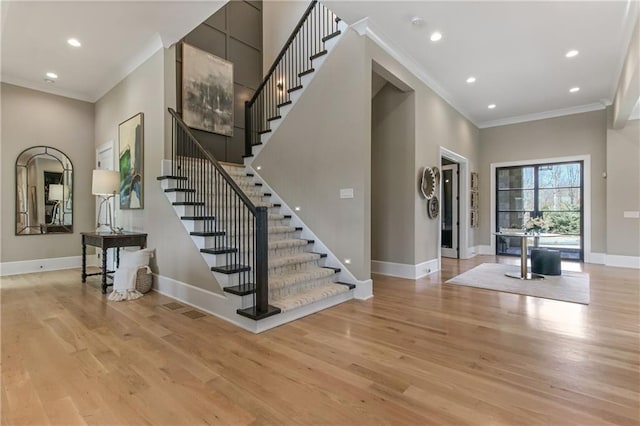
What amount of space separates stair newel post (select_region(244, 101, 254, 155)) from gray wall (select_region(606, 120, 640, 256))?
287 inches

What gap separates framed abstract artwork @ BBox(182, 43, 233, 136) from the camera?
5.34 m

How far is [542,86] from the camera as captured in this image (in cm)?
594

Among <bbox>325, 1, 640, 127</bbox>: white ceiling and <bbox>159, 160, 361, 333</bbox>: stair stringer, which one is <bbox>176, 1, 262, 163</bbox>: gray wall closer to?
<bbox>159, 160, 361, 333</bbox>: stair stringer

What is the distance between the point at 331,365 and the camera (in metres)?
2.22

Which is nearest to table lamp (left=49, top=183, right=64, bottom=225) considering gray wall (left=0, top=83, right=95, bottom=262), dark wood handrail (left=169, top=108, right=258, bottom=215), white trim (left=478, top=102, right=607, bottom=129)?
gray wall (left=0, top=83, right=95, bottom=262)

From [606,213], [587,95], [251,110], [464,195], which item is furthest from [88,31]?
[606,213]

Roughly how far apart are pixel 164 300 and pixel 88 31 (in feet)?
11.6

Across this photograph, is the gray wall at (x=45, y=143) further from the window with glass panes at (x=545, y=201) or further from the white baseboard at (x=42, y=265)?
the window with glass panes at (x=545, y=201)

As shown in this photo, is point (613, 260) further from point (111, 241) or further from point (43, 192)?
point (43, 192)

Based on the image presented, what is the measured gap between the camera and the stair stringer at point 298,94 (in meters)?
4.38

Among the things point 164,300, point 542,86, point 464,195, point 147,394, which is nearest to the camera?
point 147,394

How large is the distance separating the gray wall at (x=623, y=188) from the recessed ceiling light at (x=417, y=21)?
5.40 metres

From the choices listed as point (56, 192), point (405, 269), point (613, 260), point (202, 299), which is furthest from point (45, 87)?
point (613, 260)

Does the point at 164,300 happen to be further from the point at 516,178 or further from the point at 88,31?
the point at 516,178
